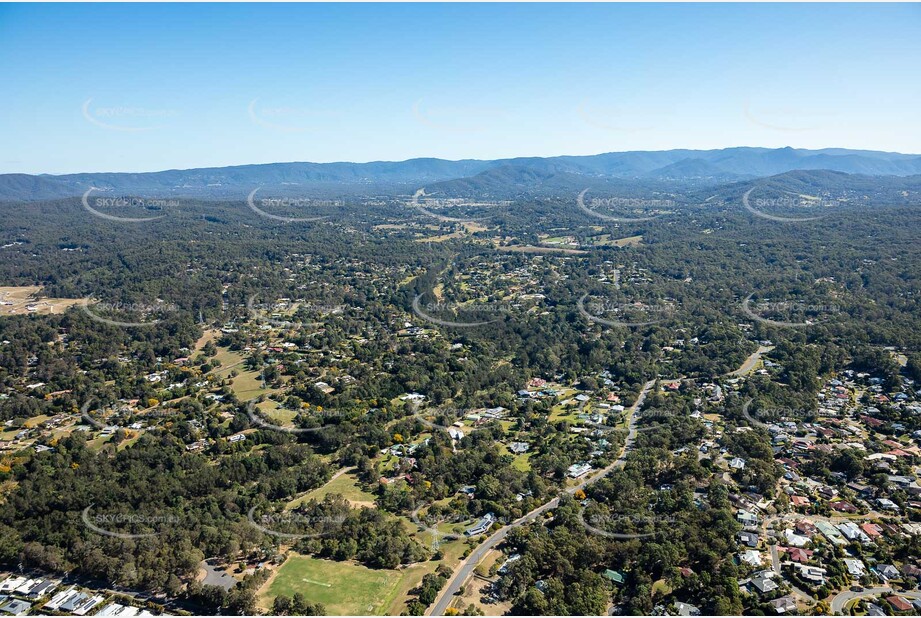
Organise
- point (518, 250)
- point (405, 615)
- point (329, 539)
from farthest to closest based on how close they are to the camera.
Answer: point (518, 250), point (329, 539), point (405, 615)

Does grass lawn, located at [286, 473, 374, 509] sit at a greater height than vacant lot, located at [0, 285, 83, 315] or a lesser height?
lesser

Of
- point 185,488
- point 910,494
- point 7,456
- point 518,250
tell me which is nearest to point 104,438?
point 7,456

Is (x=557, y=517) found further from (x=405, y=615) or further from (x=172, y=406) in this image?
(x=172, y=406)

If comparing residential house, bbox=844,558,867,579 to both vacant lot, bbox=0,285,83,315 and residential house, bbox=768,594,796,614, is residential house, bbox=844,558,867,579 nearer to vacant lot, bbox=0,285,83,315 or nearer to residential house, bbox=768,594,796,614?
residential house, bbox=768,594,796,614

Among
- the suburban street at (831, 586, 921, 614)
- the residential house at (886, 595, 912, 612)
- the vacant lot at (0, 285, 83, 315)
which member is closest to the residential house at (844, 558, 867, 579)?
the suburban street at (831, 586, 921, 614)

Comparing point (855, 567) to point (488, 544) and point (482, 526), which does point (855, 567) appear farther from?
point (482, 526)

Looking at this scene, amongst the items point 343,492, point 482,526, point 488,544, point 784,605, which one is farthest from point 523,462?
point 784,605
